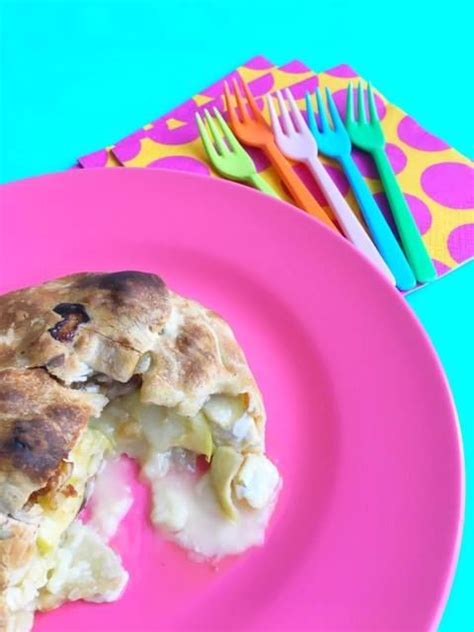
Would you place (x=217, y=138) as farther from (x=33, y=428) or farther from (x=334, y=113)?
(x=33, y=428)

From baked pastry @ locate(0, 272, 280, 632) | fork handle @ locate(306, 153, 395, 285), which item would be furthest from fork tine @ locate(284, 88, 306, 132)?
baked pastry @ locate(0, 272, 280, 632)

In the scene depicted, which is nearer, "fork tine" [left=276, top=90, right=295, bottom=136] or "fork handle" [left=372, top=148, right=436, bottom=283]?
"fork handle" [left=372, top=148, right=436, bottom=283]

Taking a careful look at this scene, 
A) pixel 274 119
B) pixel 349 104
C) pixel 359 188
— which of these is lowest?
pixel 359 188

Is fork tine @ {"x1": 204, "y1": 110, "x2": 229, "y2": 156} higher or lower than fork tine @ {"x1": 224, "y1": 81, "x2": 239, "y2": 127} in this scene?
lower

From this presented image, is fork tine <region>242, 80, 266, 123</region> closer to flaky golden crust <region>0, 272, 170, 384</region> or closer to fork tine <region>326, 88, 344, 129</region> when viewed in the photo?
fork tine <region>326, 88, 344, 129</region>

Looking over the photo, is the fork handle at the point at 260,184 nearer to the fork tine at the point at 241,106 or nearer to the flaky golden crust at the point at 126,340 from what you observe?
the fork tine at the point at 241,106

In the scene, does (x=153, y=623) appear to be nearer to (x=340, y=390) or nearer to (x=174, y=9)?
(x=340, y=390)

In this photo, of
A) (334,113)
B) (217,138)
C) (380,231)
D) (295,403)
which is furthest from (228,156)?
(295,403)
